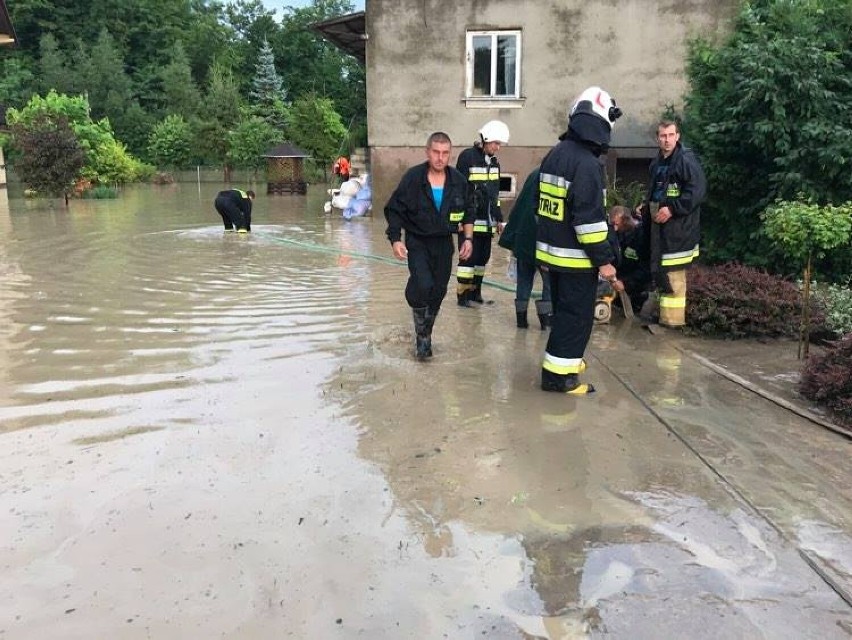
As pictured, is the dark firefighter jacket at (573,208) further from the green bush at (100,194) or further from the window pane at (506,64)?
the green bush at (100,194)

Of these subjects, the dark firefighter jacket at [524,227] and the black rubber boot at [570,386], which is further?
the dark firefighter jacket at [524,227]

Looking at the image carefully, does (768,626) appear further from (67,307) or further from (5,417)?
(67,307)

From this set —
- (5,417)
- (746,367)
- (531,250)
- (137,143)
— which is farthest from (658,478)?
(137,143)

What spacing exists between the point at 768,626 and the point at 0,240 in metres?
13.7

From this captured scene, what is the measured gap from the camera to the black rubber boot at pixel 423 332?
5566mm

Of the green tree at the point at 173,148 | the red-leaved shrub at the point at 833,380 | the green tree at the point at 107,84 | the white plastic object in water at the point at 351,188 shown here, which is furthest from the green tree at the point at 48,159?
the green tree at the point at 107,84

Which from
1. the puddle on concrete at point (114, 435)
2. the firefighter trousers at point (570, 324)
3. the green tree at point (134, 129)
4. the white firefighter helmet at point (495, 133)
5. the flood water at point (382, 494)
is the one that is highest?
the green tree at point (134, 129)

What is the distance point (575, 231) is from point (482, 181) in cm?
266

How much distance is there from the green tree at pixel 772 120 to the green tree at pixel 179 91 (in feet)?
163

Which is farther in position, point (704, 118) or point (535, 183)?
point (704, 118)

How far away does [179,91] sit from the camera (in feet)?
176

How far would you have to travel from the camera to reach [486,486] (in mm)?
3508

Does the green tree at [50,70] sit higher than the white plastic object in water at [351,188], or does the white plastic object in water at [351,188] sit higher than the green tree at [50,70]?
the green tree at [50,70]

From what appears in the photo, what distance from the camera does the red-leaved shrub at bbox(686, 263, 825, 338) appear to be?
640 centimetres
